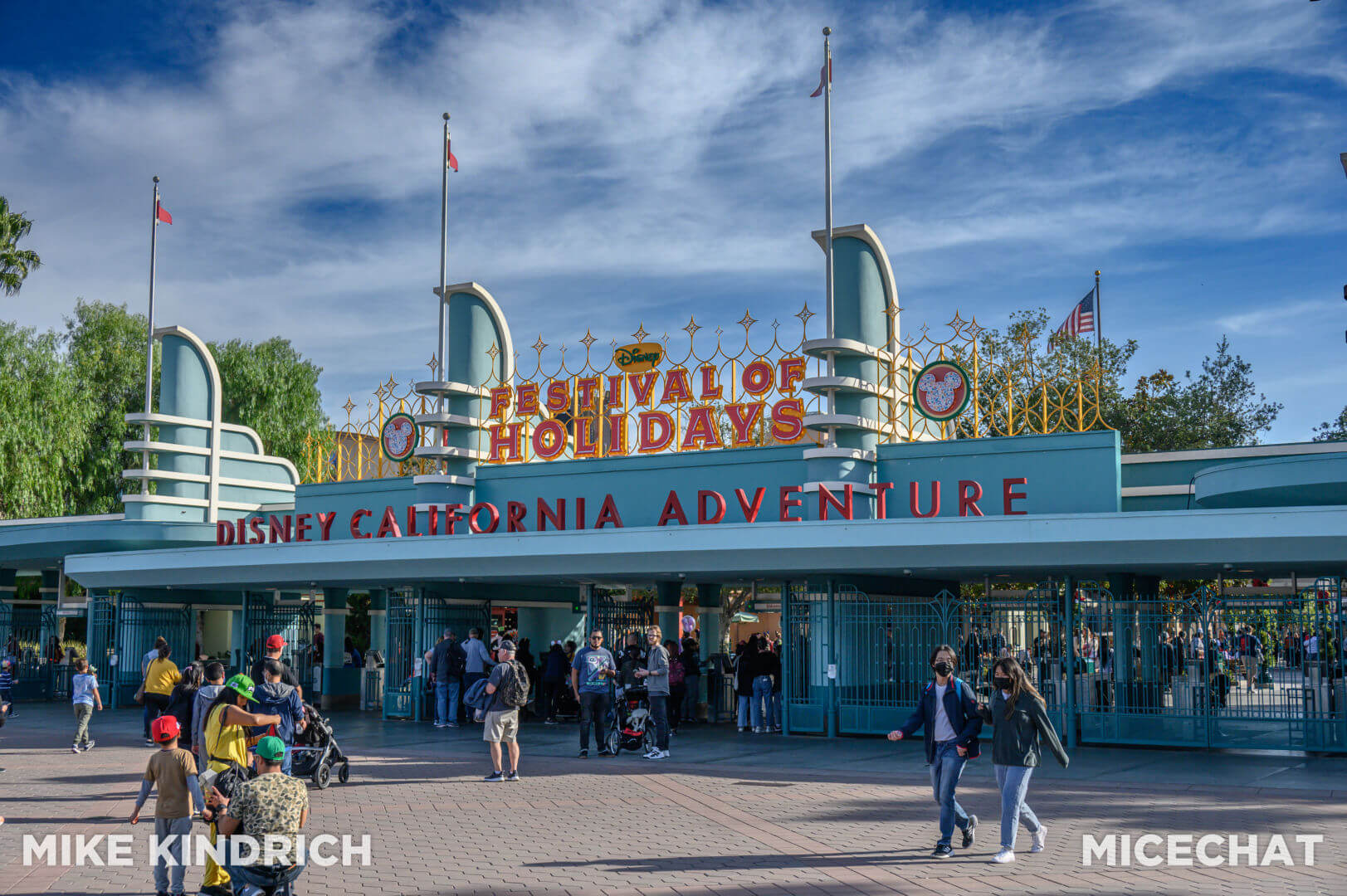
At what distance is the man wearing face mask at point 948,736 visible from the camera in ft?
33.0

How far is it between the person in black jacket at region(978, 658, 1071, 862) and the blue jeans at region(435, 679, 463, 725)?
13.6 metres

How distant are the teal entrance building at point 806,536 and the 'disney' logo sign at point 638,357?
0.19ft

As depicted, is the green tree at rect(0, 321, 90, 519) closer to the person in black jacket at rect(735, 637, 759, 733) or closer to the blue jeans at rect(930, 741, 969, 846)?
the person in black jacket at rect(735, 637, 759, 733)

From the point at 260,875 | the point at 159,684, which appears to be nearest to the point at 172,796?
→ the point at 260,875

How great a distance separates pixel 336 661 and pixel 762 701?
1147 centimetres

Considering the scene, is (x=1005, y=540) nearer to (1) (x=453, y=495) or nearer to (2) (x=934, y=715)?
(2) (x=934, y=715)

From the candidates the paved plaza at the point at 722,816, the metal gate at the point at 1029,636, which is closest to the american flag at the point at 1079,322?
the metal gate at the point at 1029,636

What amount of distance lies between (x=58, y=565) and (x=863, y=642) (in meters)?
23.1

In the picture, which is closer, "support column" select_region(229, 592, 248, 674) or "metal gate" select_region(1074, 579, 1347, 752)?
"metal gate" select_region(1074, 579, 1347, 752)

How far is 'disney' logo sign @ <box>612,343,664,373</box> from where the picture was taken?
75.7 feet

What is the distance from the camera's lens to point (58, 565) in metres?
32.7

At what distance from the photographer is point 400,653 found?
78.1 feet

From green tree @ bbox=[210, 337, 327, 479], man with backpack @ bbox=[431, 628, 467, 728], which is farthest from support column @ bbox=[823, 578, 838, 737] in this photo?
green tree @ bbox=[210, 337, 327, 479]

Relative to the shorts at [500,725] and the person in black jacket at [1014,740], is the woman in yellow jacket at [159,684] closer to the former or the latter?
the shorts at [500,725]
